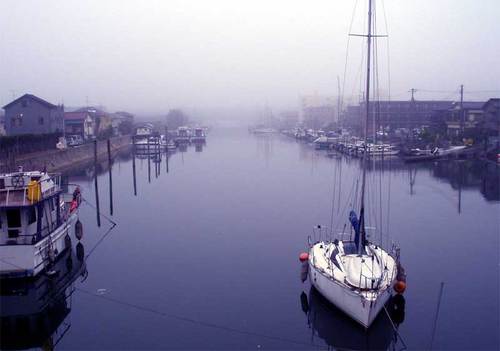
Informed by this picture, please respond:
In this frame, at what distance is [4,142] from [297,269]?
352 inches

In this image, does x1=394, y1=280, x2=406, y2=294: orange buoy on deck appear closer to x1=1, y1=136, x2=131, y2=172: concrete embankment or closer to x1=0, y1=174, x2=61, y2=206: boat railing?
x1=0, y1=174, x2=61, y2=206: boat railing

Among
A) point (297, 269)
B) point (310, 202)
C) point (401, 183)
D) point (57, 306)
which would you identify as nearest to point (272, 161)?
point (401, 183)

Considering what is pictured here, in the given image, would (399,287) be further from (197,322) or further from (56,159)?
(56,159)

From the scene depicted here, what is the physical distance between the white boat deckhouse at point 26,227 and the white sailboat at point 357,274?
94.3 inches

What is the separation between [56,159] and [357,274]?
11220 mm

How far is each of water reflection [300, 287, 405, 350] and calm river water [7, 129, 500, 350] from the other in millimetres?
11

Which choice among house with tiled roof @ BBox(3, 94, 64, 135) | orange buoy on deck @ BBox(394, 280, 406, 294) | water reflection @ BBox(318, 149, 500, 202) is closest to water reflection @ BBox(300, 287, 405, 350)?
orange buoy on deck @ BBox(394, 280, 406, 294)

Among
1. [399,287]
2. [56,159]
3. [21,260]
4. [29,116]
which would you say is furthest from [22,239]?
[29,116]

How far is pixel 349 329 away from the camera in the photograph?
12.4ft

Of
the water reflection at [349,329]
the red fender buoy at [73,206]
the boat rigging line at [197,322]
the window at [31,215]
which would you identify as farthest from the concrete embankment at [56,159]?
the water reflection at [349,329]

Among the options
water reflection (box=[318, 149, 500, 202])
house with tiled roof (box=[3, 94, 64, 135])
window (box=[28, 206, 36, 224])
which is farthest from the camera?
house with tiled roof (box=[3, 94, 64, 135])

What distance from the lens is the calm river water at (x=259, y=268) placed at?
3.81 m

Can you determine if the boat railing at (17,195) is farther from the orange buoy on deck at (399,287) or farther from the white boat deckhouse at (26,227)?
the orange buoy on deck at (399,287)

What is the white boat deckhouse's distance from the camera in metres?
4.56
